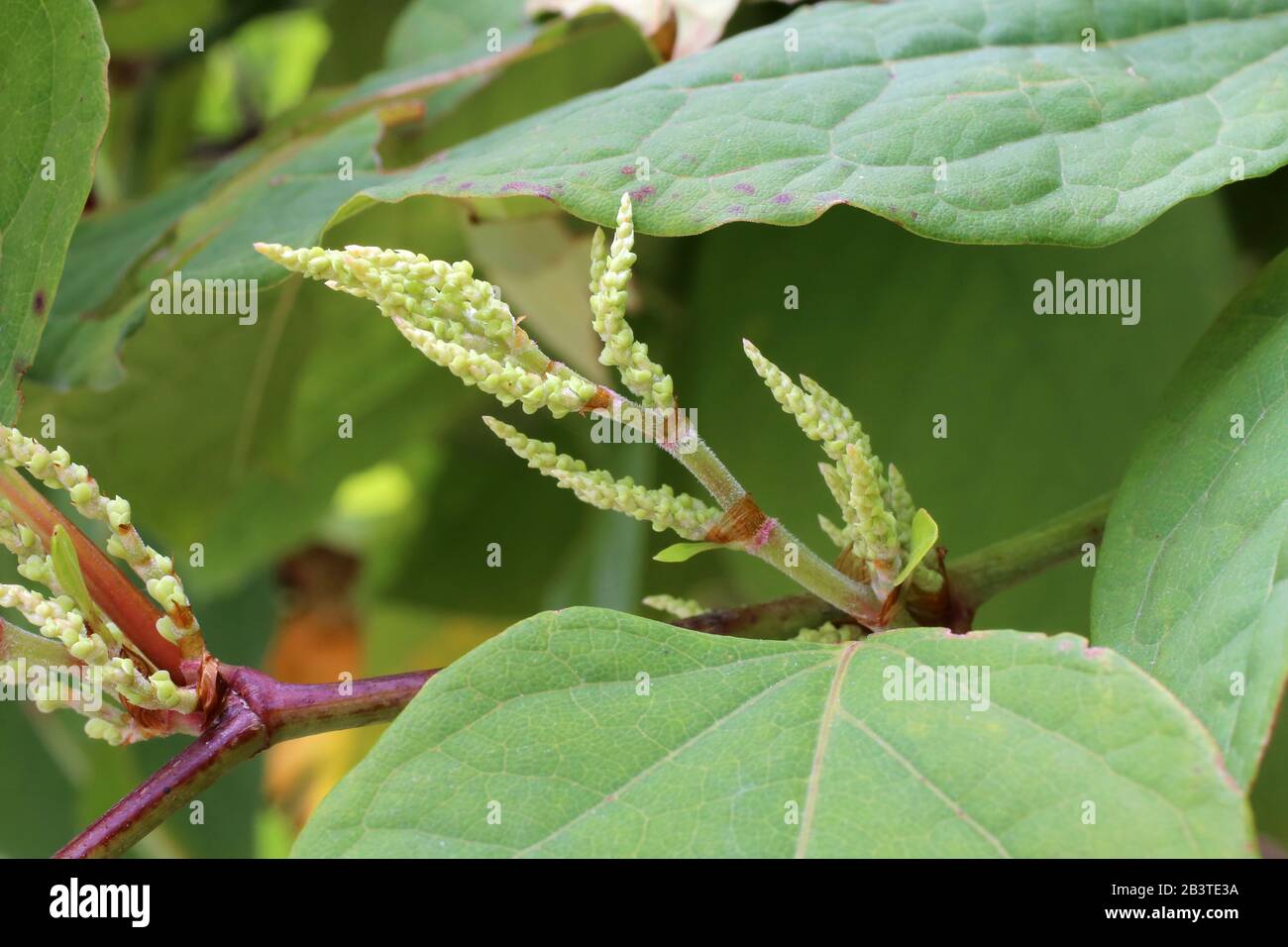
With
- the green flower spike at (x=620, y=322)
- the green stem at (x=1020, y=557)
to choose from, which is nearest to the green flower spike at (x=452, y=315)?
the green flower spike at (x=620, y=322)

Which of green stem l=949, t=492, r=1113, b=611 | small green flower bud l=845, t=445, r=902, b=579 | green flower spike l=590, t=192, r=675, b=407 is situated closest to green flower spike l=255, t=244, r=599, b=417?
green flower spike l=590, t=192, r=675, b=407

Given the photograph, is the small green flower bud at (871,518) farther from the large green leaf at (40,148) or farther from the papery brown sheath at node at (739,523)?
Answer: the large green leaf at (40,148)

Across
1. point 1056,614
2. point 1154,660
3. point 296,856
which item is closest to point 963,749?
point 1154,660

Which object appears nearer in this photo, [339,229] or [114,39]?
[339,229]

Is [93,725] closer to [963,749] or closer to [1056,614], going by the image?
[963,749]

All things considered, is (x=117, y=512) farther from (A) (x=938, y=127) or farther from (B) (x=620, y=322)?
(A) (x=938, y=127)

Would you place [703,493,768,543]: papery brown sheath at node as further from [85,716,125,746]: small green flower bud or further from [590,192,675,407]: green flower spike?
[85,716,125,746]: small green flower bud

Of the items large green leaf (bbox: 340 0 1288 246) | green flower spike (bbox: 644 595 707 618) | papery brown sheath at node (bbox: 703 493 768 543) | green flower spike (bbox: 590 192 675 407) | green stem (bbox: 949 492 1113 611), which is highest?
large green leaf (bbox: 340 0 1288 246)
